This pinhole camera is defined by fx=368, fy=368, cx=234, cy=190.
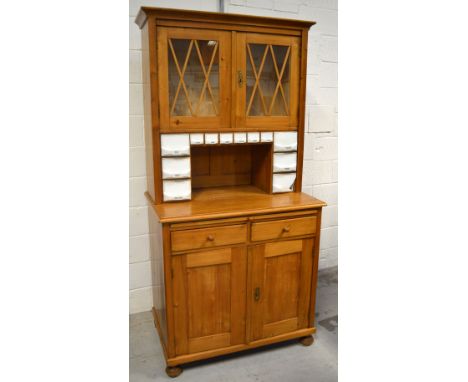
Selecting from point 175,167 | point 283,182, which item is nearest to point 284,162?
point 283,182

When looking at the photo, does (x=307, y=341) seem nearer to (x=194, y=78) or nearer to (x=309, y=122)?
(x=309, y=122)

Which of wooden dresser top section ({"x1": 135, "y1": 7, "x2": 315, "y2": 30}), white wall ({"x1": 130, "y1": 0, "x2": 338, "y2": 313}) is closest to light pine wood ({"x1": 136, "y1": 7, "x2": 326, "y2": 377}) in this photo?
wooden dresser top section ({"x1": 135, "y1": 7, "x2": 315, "y2": 30})

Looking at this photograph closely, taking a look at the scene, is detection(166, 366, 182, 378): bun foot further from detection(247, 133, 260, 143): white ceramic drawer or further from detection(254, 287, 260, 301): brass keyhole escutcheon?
detection(247, 133, 260, 143): white ceramic drawer

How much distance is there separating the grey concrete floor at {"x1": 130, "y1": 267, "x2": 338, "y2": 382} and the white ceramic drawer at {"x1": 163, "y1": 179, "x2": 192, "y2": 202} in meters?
0.91

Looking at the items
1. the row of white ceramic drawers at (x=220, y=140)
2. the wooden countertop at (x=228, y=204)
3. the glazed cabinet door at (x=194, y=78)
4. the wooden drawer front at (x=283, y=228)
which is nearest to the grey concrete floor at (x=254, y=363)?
the wooden drawer front at (x=283, y=228)

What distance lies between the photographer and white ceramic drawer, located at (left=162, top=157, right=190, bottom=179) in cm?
193

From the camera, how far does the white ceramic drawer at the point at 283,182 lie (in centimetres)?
217

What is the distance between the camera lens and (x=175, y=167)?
194 centimetres

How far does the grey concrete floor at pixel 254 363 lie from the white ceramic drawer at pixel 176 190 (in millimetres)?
905

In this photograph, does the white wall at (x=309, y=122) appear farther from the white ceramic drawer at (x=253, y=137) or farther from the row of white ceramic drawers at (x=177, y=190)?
the white ceramic drawer at (x=253, y=137)

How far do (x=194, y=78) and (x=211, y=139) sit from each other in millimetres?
325

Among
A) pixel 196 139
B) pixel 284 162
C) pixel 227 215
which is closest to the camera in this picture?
pixel 227 215

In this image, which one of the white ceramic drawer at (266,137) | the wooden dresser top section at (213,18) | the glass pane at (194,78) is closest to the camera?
the wooden dresser top section at (213,18)

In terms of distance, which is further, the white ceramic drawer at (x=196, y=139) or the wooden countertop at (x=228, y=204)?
the white ceramic drawer at (x=196, y=139)
